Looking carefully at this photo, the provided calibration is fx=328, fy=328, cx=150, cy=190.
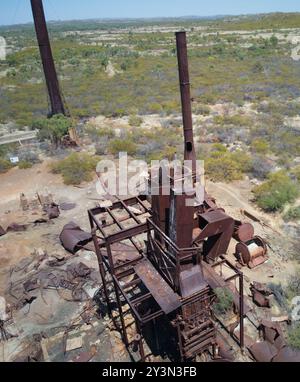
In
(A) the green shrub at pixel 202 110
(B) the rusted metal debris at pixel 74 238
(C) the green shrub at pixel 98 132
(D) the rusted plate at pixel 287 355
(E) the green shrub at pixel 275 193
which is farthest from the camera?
(A) the green shrub at pixel 202 110

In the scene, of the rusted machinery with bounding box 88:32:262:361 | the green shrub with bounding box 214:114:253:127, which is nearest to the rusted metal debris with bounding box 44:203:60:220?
the rusted machinery with bounding box 88:32:262:361

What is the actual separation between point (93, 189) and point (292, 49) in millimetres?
41919

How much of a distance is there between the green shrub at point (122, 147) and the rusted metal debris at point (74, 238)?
7351 mm

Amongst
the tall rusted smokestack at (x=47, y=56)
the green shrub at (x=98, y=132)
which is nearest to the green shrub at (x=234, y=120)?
the green shrub at (x=98, y=132)

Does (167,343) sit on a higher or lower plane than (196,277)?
lower

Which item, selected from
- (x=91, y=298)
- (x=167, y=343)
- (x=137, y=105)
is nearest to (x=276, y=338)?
(x=167, y=343)

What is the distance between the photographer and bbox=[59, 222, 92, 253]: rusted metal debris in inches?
393

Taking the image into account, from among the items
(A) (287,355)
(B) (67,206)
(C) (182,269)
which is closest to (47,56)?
(B) (67,206)

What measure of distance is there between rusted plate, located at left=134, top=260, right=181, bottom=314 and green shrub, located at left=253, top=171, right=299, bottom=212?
251 inches

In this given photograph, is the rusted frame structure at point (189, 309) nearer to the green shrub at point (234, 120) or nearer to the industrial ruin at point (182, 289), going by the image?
the industrial ruin at point (182, 289)

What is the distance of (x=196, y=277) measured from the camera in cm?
599

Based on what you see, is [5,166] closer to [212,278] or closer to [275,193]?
[275,193]

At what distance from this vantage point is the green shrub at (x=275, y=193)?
1146 cm
